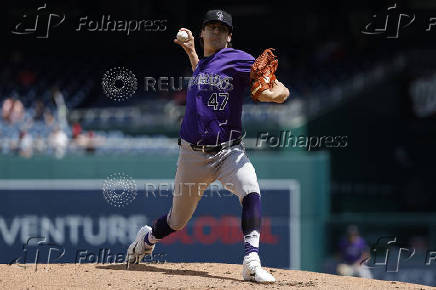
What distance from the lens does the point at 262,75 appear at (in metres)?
5.66

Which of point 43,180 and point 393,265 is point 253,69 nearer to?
point 43,180

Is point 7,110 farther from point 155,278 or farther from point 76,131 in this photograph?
point 155,278

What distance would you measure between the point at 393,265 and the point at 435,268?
33.1 inches

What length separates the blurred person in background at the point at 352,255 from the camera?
1274 cm

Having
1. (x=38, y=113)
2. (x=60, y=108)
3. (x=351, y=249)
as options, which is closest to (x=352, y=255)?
(x=351, y=249)

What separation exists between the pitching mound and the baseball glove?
Result: 4.26 feet

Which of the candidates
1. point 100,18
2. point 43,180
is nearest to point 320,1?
point 100,18

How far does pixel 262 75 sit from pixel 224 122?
42 cm

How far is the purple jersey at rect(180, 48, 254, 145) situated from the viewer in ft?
18.9

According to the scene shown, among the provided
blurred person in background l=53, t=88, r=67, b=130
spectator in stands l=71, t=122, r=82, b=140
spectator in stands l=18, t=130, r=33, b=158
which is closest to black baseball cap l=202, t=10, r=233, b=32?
spectator in stands l=18, t=130, r=33, b=158

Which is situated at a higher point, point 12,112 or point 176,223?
point 12,112

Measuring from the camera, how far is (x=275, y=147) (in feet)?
39.4

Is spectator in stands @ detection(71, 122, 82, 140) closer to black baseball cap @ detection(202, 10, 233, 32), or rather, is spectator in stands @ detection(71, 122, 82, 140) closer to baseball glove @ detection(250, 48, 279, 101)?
black baseball cap @ detection(202, 10, 233, 32)

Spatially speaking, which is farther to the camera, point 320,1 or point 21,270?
point 320,1
